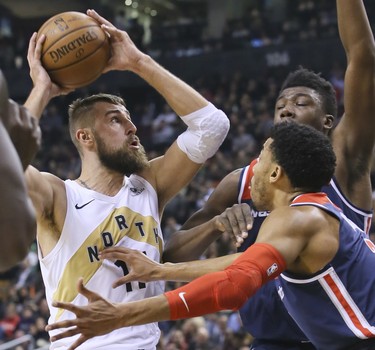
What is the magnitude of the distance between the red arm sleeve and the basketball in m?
1.32

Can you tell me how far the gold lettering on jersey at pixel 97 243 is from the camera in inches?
150

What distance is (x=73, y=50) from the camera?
388cm

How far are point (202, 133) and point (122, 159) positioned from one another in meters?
0.43

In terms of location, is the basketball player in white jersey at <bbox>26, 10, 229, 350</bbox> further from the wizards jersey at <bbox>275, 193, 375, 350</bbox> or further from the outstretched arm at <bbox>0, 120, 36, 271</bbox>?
the outstretched arm at <bbox>0, 120, 36, 271</bbox>

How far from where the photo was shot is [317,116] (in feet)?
14.1

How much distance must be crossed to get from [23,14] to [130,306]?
23.2 meters

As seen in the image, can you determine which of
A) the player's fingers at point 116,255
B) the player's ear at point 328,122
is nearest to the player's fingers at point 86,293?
the player's fingers at point 116,255

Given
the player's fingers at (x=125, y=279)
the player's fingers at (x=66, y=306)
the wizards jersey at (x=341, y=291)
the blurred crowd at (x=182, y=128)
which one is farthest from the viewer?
the blurred crowd at (x=182, y=128)

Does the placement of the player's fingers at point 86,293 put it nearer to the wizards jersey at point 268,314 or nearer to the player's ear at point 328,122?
the wizards jersey at point 268,314

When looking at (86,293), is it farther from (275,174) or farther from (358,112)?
(358,112)

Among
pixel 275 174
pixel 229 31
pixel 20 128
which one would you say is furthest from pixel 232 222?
pixel 229 31

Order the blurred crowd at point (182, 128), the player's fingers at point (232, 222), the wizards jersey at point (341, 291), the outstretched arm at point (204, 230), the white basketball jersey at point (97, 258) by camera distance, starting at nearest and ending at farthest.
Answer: the wizards jersey at point (341, 291), the player's fingers at point (232, 222), the white basketball jersey at point (97, 258), the outstretched arm at point (204, 230), the blurred crowd at point (182, 128)

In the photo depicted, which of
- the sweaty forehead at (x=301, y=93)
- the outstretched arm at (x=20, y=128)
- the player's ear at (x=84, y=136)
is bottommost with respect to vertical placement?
the player's ear at (x=84, y=136)

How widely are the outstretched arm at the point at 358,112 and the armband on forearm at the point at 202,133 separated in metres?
0.63
